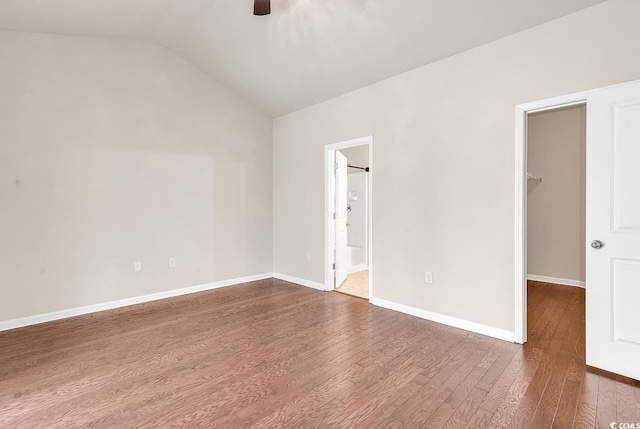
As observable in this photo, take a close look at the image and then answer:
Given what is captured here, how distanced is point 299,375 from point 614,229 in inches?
96.2

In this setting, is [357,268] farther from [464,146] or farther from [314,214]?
[464,146]

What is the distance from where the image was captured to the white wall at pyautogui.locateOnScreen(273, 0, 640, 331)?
2412 mm

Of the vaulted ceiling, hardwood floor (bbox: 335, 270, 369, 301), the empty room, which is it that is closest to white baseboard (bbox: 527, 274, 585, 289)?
the empty room

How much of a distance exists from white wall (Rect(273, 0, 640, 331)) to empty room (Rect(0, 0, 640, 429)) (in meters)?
Result: 0.02

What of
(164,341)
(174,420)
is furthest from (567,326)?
(164,341)

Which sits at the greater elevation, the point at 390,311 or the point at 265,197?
the point at 265,197

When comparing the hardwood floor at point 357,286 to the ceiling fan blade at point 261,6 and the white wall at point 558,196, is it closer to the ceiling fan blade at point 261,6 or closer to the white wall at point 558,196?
the white wall at point 558,196

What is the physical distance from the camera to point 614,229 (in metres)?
2.21

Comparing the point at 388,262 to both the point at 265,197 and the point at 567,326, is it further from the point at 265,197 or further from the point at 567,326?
the point at 265,197

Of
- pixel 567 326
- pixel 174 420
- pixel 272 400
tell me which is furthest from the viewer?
pixel 567 326

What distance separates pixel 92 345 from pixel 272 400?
6.31 feet

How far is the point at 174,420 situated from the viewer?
1.79 m

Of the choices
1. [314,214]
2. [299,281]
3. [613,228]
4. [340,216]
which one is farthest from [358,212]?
[613,228]

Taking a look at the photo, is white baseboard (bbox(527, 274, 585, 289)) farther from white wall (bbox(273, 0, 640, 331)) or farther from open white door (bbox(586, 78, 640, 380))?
open white door (bbox(586, 78, 640, 380))
